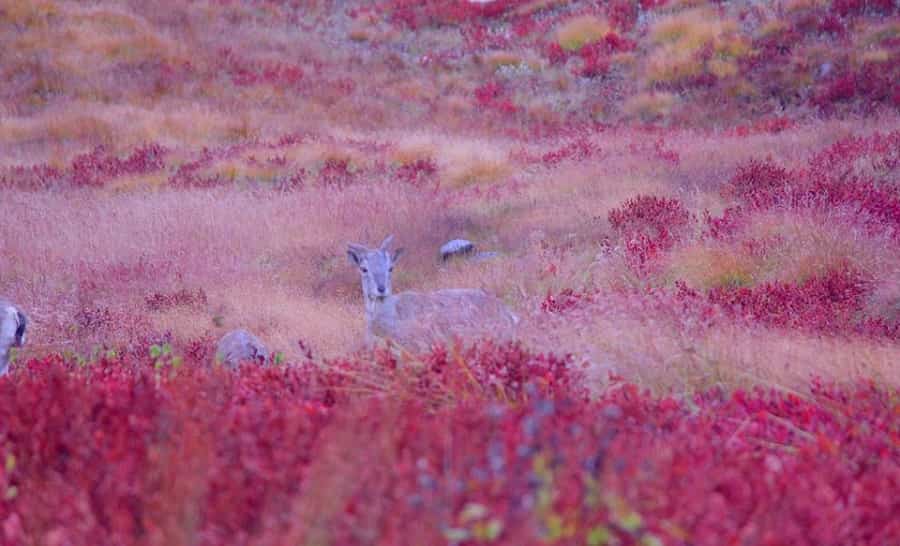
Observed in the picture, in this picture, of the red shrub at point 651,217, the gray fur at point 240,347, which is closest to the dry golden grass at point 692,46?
the red shrub at point 651,217

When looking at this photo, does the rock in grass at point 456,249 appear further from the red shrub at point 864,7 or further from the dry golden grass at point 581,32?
the dry golden grass at point 581,32

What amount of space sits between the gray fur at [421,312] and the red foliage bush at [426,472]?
7.58 feet

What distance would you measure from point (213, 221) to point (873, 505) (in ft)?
36.7

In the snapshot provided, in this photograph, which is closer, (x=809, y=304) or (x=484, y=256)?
(x=809, y=304)

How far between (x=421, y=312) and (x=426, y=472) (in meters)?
4.45

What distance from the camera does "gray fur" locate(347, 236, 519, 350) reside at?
19.7ft

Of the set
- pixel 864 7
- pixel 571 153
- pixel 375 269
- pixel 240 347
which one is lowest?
pixel 571 153

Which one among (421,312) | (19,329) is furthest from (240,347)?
(19,329)

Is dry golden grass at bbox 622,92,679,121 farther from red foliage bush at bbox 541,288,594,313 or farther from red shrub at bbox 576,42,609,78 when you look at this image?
red foliage bush at bbox 541,288,594,313

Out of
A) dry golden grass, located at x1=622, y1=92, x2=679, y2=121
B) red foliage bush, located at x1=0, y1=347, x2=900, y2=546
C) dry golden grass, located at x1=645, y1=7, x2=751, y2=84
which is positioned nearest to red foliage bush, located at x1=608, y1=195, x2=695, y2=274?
red foliage bush, located at x1=0, y1=347, x2=900, y2=546

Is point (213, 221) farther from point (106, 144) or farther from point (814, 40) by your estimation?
point (814, 40)

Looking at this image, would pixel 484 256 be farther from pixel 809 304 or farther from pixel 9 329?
pixel 9 329

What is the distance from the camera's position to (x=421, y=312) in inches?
273

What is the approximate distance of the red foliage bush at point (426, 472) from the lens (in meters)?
2.18
